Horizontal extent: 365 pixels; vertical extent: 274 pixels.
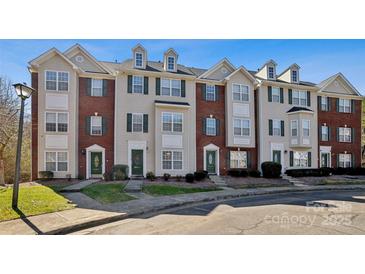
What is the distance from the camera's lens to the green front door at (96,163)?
1764 centimetres

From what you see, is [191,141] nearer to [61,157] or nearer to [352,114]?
[61,157]

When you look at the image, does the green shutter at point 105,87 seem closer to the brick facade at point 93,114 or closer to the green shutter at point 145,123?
the brick facade at point 93,114

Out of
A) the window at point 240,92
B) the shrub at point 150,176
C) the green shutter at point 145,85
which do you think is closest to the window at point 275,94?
the window at point 240,92

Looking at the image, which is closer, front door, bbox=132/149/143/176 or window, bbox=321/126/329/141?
front door, bbox=132/149/143/176

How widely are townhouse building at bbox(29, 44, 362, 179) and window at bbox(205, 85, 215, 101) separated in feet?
0.30

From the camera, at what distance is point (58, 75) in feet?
55.3

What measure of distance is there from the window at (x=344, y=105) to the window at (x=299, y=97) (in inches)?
175

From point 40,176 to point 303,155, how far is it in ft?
71.8

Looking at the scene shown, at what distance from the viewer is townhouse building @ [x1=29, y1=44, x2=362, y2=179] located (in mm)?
16797

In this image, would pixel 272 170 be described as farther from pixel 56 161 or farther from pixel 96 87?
pixel 56 161

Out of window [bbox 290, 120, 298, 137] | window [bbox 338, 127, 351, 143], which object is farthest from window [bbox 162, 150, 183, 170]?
window [bbox 338, 127, 351, 143]

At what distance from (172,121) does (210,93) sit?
14.5 feet

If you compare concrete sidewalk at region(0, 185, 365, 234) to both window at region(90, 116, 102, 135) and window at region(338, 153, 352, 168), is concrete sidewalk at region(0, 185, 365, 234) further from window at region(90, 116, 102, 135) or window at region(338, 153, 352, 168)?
window at region(338, 153, 352, 168)

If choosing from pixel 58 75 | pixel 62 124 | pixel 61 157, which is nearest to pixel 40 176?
pixel 61 157
